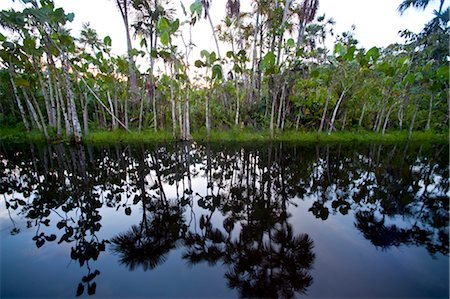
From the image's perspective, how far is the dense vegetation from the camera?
372 inches

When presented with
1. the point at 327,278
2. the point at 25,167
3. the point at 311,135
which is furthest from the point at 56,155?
the point at 311,135

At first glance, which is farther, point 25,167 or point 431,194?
point 25,167

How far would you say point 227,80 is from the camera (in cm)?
1386

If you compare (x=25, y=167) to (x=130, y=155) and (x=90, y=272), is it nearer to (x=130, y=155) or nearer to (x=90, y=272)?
(x=130, y=155)

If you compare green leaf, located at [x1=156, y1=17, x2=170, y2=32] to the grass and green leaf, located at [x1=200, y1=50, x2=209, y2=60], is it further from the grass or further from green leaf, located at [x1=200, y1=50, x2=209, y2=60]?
the grass

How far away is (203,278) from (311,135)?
10.5 meters

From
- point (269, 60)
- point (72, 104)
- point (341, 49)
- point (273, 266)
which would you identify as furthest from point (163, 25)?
point (273, 266)

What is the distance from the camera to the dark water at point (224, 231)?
6.79 feet

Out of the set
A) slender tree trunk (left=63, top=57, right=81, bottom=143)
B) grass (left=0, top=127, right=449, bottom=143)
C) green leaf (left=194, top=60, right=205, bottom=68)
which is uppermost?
green leaf (left=194, top=60, right=205, bottom=68)

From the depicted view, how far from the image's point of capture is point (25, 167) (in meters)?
6.13

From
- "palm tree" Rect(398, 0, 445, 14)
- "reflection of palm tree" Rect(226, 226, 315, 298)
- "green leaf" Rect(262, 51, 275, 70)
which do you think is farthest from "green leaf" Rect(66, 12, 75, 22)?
"palm tree" Rect(398, 0, 445, 14)

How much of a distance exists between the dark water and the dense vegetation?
5.54 metres

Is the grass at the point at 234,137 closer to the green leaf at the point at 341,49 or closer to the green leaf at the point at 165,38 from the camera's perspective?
the green leaf at the point at 341,49

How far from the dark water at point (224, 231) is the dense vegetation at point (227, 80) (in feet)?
18.2
